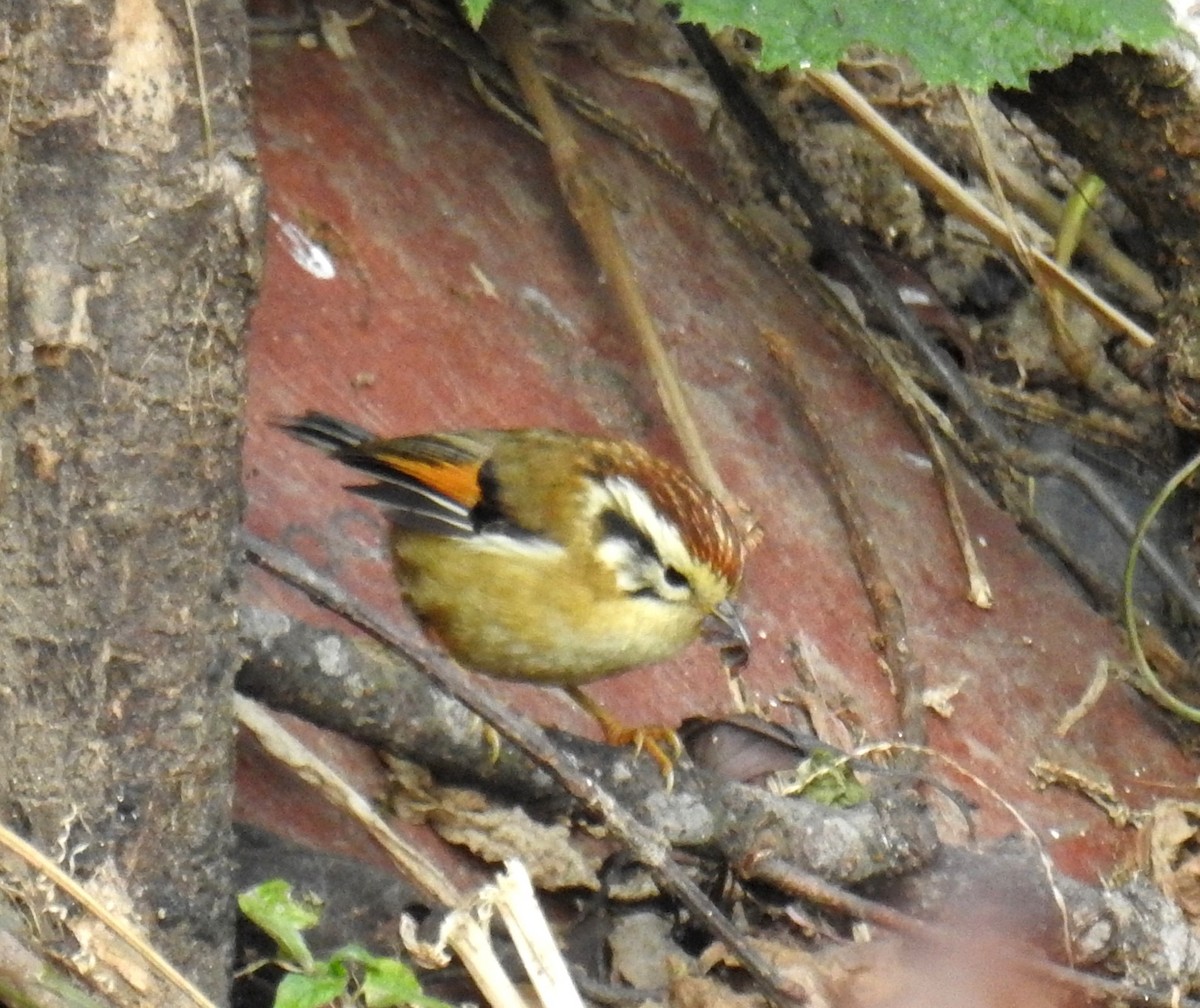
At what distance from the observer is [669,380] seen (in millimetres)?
5160

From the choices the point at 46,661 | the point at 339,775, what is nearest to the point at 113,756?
the point at 46,661

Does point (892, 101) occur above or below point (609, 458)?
above

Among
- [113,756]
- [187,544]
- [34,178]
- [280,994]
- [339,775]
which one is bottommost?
[339,775]

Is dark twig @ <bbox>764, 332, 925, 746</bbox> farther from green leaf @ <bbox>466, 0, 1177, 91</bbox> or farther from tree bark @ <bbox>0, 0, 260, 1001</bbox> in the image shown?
tree bark @ <bbox>0, 0, 260, 1001</bbox>

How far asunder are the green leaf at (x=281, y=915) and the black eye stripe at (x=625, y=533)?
147 centimetres

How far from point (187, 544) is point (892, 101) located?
3.64 metres

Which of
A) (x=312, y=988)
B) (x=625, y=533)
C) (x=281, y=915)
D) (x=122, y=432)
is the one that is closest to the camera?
(x=122, y=432)

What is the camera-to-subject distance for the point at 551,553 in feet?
14.7

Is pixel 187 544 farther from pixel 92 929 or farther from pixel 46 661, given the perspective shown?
pixel 92 929

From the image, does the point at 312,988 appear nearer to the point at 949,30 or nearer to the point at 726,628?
the point at 726,628

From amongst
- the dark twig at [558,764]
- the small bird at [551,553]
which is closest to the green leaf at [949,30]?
the small bird at [551,553]

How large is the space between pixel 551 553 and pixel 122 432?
73.8 inches

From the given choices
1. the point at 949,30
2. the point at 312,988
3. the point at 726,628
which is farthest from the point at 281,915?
the point at 949,30

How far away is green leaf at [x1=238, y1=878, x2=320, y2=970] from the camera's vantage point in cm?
311
